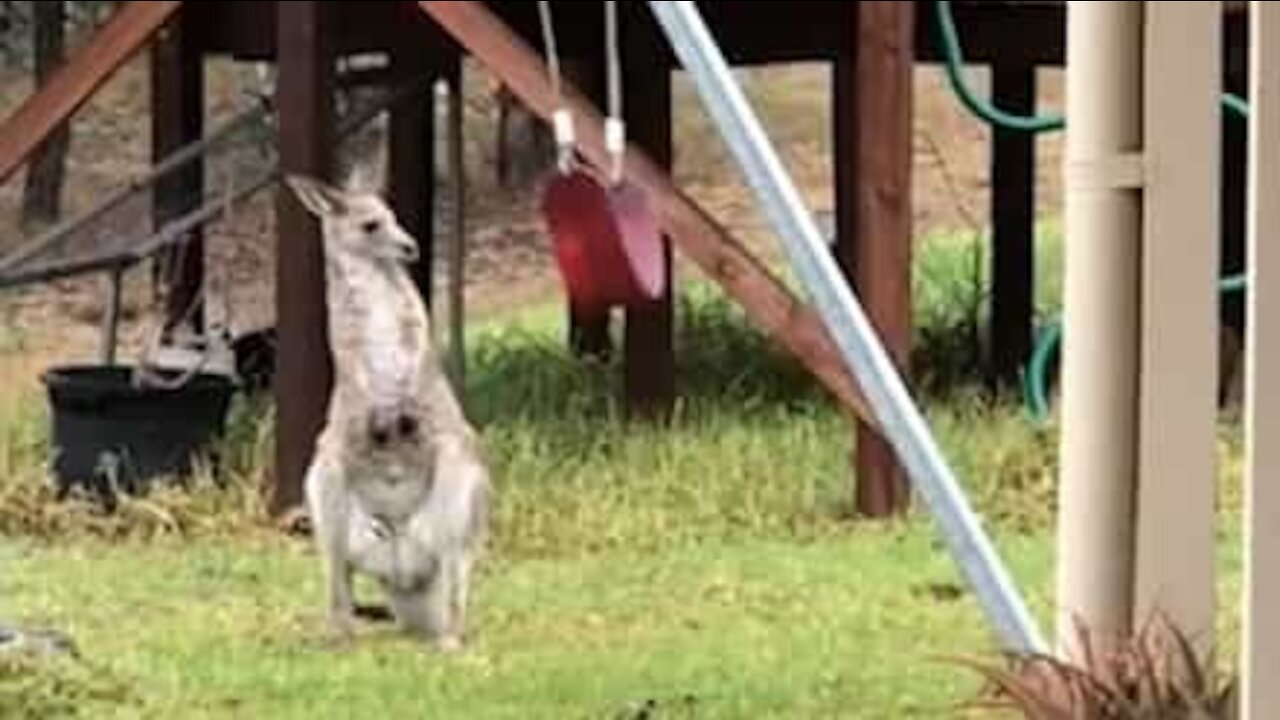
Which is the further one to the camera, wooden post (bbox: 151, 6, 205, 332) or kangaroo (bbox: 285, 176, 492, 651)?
wooden post (bbox: 151, 6, 205, 332)

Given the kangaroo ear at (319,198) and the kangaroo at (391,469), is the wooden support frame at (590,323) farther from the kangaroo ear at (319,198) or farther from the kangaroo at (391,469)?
the kangaroo at (391,469)

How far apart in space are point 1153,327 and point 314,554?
4236 mm

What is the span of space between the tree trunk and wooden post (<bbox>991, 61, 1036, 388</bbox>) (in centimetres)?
524

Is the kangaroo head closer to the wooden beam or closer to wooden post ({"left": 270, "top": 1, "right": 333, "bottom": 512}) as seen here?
wooden post ({"left": 270, "top": 1, "right": 333, "bottom": 512})

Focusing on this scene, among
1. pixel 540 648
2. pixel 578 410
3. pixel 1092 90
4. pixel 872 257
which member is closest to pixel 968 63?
pixel 578 410

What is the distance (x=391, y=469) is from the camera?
7.45 m

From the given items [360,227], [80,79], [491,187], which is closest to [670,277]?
[80,79]

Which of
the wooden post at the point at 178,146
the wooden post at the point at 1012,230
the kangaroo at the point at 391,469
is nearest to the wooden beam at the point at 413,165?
the wooden post at the point at 178,146

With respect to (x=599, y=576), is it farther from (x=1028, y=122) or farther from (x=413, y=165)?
(x=413, y=165)

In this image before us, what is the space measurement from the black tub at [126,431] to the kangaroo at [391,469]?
2160mm

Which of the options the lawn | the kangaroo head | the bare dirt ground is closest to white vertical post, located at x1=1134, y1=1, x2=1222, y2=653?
the lawn

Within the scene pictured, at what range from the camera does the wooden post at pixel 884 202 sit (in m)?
9.47

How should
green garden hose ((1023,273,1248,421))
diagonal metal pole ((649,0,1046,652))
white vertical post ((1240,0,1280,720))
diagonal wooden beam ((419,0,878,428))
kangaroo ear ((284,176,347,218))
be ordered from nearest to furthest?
white vertical post ((1240,0,1280,720))
diagonal metal pole ((649,0,1046,652))
kangaroo ear ((284,176,347,218))
diagonal wooden beam ((419,0,878,428))
green garden hose ((1023,273,1248,421))

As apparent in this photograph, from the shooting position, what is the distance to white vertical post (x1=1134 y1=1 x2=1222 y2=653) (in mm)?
4891
